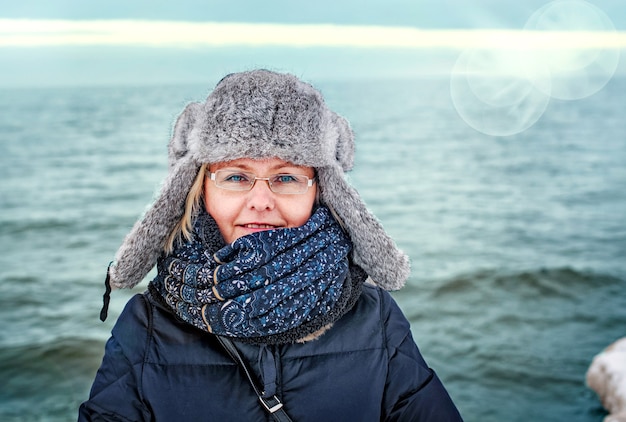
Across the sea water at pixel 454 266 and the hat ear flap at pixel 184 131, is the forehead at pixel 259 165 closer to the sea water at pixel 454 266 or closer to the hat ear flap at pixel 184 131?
the hat ear flap at pixel 184 131

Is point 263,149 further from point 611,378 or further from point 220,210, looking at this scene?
point 611,378

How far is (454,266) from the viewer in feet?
39.9

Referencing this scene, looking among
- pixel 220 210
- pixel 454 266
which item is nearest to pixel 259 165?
pixel 220 210

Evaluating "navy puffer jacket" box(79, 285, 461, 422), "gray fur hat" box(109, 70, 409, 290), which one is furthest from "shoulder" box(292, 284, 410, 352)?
"gray fur hat" box(109, 70, 409, 290)

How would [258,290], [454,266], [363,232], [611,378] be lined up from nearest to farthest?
[258,290] → [363,232] → [611,378] → [454,266]

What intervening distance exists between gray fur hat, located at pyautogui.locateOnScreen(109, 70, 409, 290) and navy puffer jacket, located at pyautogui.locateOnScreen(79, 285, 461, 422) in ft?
0.59

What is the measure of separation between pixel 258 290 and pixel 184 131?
24.0 inches

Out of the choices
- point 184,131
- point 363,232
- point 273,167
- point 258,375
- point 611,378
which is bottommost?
point 611,378

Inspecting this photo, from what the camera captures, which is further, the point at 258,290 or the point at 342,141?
the point at 342,141

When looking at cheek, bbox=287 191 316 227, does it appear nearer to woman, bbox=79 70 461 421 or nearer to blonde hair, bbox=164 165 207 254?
woman, bbox=79 70 461 421

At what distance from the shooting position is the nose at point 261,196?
77.3 inches

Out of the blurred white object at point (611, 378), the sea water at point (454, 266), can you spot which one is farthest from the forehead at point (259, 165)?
the blurred white object at point (611, 378)

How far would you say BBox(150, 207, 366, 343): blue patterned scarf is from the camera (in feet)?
6.18

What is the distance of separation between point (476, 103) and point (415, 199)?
7214 centimetres
